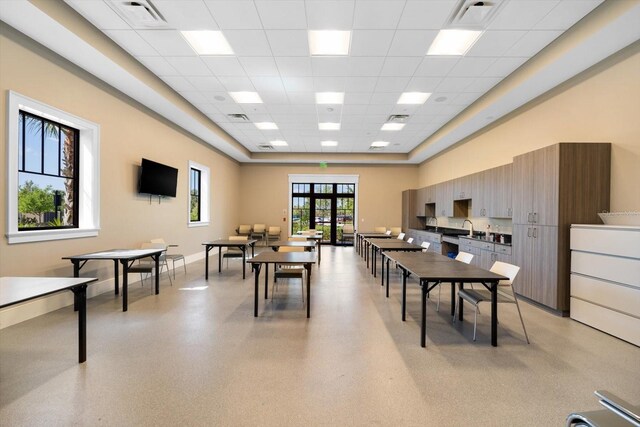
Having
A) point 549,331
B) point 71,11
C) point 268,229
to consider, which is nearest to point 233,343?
point 549,331

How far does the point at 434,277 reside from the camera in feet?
9.71

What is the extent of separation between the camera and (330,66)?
4.67 meters

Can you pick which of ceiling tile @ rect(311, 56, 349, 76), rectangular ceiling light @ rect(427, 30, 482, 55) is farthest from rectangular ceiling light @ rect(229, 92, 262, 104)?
rectangular ceiling light @ rect(427, 30, 482, 55)

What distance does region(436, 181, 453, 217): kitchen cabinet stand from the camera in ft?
26.6

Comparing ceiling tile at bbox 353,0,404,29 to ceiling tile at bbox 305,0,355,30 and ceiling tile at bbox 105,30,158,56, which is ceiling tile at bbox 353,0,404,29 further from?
ceiling tile at bbox 105,30,158,56

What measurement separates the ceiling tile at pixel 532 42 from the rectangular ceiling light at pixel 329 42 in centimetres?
228

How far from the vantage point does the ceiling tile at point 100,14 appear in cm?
335

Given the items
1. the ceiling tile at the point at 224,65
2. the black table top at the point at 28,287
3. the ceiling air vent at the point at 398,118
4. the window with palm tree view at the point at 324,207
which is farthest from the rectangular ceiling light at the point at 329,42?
the window with palm tree view at the point at 324,207

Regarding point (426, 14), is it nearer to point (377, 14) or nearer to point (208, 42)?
point (377, 14)

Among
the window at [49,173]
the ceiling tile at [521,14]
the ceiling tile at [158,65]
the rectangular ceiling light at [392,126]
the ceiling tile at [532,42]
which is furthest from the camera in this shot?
the rectangular ceiling light at [392,126]

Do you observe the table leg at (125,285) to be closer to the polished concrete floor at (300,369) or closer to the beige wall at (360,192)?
the polished concrete floor at (300,369)

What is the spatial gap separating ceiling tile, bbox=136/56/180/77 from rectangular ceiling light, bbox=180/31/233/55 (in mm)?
729

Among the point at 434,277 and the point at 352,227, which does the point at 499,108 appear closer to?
the point at 434,277

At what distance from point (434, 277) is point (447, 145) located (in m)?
6.97
